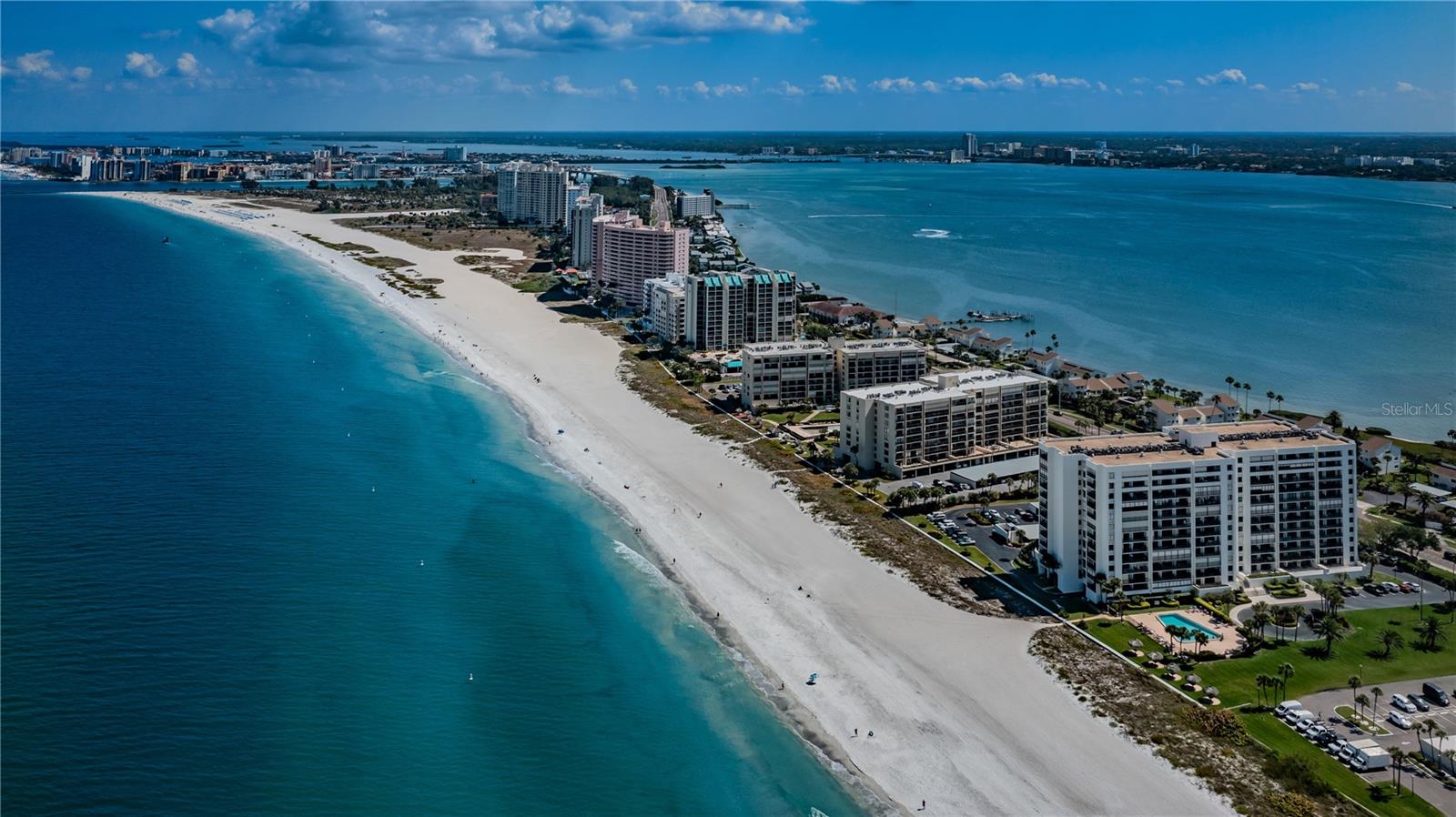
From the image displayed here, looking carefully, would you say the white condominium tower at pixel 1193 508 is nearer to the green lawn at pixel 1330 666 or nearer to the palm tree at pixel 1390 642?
the green lawn at pixel 1330 666

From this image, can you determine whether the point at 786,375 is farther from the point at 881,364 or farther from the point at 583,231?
the point at 583,231

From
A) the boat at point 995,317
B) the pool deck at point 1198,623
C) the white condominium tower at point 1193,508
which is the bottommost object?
the pool deck at point 1198,623

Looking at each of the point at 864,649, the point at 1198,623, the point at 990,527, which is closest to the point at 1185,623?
the point at 1198,623

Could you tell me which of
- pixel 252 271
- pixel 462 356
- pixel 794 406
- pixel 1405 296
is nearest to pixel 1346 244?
pixel 1405 296

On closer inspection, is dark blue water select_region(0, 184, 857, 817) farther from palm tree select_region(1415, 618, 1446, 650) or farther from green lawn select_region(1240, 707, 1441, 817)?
palm tree select_region(1415, 618, 1446, 650)

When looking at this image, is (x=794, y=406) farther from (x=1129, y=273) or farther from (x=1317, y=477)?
(x=1129, y=273)

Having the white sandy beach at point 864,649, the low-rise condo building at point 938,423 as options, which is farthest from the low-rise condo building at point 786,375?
the low-rise condo building at point 938,423
